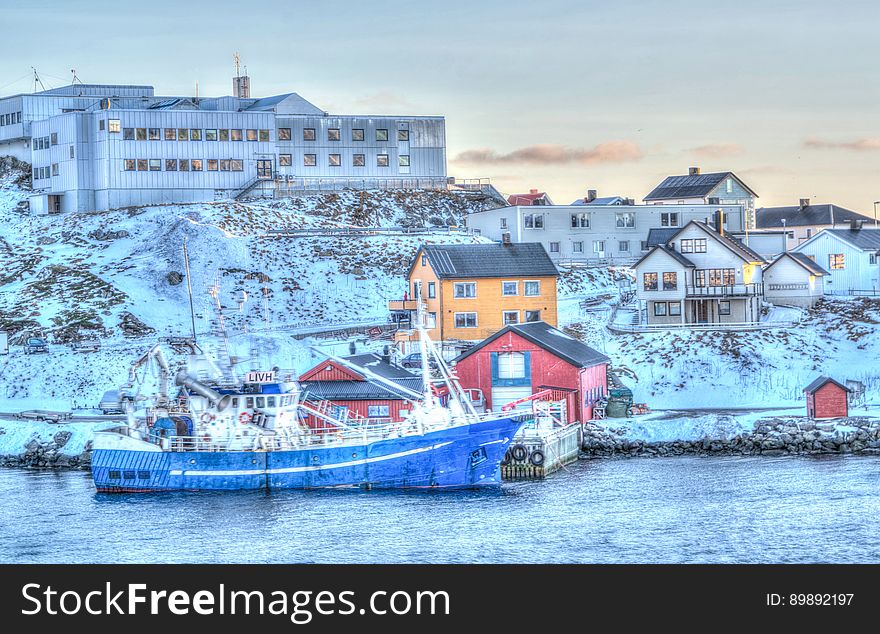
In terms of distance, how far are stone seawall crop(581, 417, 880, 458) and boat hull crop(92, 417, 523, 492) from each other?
6.14 metres

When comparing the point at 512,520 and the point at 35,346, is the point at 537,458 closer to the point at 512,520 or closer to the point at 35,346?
the point at 512,520

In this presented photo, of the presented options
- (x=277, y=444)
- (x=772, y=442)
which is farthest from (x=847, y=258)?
(x=277, y=444)

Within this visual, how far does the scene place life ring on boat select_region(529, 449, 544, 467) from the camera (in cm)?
5778

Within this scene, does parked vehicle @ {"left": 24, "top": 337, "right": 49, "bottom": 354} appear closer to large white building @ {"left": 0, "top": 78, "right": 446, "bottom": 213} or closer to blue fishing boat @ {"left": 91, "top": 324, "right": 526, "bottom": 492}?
blue fishing boat @ {"left": 91, "top": 324, "right": 526, "bottom": 492}

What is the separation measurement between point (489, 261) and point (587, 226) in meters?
22.8

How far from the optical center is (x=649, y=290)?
3157 inches

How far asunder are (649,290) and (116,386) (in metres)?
27.7

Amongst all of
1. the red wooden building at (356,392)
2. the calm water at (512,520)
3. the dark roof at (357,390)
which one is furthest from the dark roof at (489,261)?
the calm water at (512,520)

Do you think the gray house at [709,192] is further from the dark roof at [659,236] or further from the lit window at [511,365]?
the lit window at [511,365]

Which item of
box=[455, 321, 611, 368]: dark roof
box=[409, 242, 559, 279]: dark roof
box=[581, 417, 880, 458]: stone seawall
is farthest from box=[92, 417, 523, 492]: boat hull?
box=[409, 242, 559, 279]: dark roof

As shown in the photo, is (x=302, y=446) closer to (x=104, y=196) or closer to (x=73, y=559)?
(x=73, y=559)

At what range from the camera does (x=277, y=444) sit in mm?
58375

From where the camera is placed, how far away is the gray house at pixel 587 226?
326 ft
